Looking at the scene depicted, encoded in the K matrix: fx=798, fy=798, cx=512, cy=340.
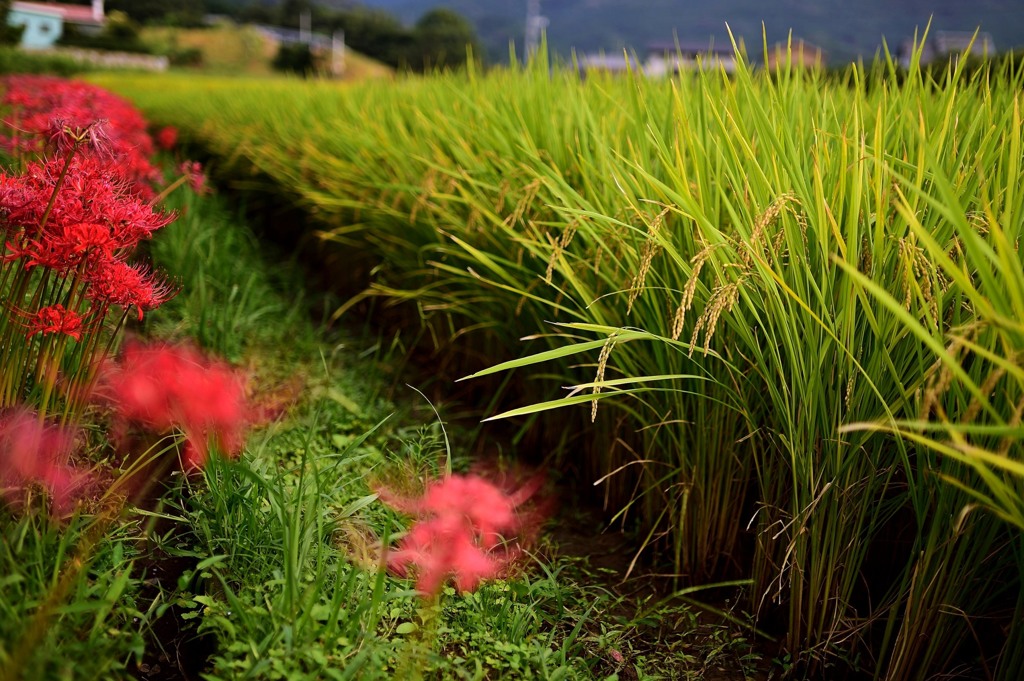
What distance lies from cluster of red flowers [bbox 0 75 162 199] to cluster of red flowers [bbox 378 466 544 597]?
918 mm

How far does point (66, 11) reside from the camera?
40.5m

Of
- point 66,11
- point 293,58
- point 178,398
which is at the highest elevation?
point 66,11

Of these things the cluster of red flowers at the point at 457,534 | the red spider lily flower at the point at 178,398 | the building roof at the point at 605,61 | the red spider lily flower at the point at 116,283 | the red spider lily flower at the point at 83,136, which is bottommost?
the cluster of red flowers at the point at 457,534

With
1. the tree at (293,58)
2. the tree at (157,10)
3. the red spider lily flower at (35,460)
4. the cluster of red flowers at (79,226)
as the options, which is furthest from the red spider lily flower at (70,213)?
the tree at (157,10)

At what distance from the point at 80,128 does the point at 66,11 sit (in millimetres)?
47534

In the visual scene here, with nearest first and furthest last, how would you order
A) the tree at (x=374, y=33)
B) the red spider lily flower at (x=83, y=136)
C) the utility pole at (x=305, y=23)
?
the red spider lily flower at (x=83, y=136) < the tree at (x=374, y=33) < the utility pole at (x=305, y=23)

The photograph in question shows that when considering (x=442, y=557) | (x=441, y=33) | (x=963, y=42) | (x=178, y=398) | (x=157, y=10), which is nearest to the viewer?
(x=442, y=557)

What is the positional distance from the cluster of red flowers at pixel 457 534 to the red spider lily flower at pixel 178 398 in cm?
41

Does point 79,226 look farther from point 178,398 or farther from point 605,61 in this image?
point 605,61

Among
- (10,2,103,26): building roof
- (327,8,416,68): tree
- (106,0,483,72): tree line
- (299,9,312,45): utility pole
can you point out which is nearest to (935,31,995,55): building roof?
(106,0,483,72): tree line

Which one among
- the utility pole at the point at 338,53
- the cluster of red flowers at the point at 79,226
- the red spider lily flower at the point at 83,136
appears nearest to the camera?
the cluster of red flowers at the point at 79,226

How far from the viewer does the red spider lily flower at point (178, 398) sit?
1.70 meters

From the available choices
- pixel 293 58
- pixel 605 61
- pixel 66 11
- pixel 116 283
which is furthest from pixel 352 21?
pixel 116 283

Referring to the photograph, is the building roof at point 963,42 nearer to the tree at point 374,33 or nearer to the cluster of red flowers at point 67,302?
the cluster of red flowers at point 67,302
